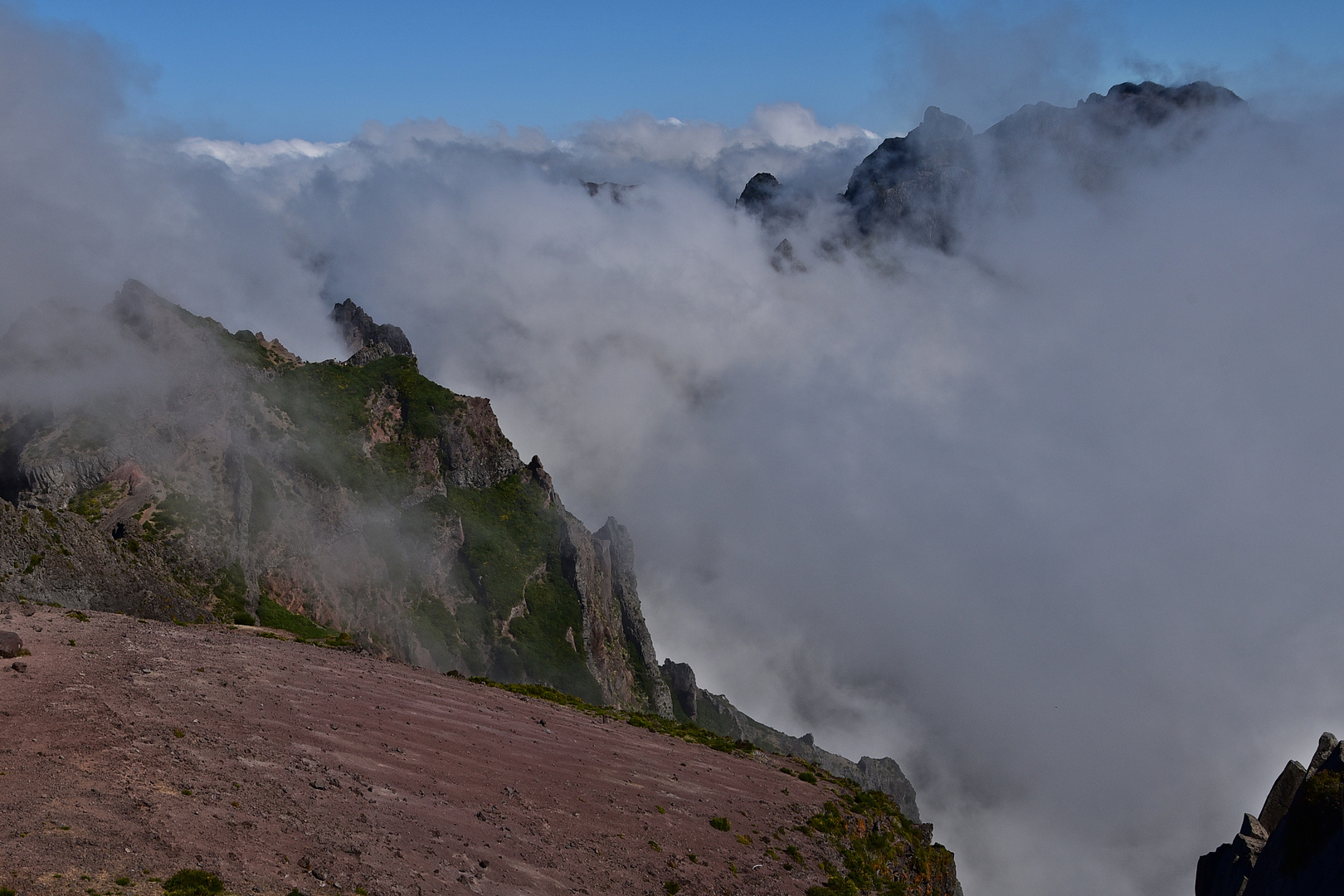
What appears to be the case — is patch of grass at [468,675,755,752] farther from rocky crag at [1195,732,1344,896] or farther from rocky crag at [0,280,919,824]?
rocky crag at [1195,732,1344,896]

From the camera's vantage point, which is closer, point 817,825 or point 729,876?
point 729,876

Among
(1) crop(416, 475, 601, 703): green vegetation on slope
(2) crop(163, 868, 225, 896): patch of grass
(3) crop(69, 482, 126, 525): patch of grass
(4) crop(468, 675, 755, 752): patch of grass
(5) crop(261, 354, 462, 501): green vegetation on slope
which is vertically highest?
(5) crop(261, 354, 462, 501): green vegetation on slope

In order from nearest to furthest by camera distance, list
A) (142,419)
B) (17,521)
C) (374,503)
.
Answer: (17,521) → (142,419) → (374,503)

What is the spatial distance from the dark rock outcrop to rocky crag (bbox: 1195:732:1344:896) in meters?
93.0

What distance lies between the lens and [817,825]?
150 ft

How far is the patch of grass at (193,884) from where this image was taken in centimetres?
2108

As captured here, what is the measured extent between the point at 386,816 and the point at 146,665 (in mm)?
15176

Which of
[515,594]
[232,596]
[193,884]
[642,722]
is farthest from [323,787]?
[515,594]

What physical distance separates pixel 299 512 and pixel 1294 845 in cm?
9352

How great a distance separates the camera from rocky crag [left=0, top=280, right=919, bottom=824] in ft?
245

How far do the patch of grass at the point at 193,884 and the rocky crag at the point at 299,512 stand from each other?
1655 inches

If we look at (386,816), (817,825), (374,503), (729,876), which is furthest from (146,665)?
(374,503)

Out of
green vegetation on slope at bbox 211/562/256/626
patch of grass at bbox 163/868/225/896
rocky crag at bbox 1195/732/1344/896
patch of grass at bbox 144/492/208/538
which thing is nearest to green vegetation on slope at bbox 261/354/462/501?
patch of grass at bbox 144/492/208/538

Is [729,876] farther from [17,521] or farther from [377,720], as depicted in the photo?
[17,521]
